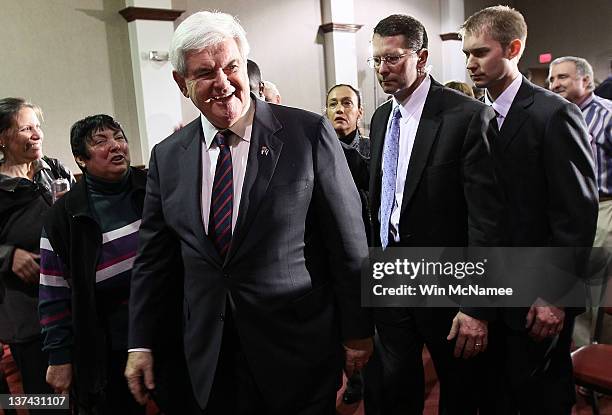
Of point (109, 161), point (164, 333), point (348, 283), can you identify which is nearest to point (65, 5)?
point (109, 161)

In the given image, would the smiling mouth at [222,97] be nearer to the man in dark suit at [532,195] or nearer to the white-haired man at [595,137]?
the man in dark suit at [532,195]

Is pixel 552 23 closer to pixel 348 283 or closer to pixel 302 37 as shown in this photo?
pixel 302 37

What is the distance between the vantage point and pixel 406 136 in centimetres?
180

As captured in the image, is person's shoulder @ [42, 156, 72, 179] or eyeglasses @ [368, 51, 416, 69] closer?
eyeglasses @ [368, 51, 416, 69]

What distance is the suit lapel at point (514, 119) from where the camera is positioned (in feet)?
5.79

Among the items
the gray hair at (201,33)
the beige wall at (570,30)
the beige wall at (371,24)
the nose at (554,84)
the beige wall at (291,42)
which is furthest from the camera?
the beige wall at (570,30)

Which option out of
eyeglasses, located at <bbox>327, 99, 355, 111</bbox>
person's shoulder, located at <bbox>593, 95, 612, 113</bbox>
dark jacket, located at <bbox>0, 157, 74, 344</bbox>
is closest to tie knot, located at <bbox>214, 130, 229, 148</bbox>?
dark jacket, located at <bbox>0, 157, 74, 344</bbox>

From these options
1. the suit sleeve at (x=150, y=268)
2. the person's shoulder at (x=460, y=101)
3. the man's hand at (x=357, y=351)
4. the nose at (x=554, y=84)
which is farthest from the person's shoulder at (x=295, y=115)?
the nose at (x=554, y=84)

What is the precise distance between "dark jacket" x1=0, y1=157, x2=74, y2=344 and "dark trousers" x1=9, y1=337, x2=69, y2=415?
0.15 ft

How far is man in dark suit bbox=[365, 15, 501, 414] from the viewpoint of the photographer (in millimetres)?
1659

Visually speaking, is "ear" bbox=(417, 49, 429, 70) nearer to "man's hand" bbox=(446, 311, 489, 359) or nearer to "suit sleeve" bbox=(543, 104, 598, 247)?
"suit sleeve" bbox=(543, 104, 598, 247)

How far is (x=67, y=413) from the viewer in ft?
6.85

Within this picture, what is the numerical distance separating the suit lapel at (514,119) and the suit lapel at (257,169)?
0.82m

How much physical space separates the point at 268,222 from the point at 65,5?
4.11 metres
